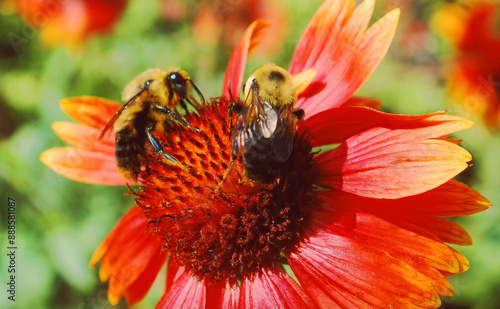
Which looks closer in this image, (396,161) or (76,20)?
(396,161)

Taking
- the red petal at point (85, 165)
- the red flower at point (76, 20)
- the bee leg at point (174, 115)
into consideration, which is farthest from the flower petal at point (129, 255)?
the red flower at point (76, 20)

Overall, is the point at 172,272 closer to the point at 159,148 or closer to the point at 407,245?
the point at 159,148

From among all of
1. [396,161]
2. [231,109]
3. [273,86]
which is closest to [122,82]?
[231,109]

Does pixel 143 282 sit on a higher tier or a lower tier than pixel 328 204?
lower

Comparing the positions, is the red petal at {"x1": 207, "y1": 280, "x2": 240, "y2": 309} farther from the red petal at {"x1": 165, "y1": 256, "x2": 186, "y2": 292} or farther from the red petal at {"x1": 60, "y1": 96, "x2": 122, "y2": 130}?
the red petal at {"x1": 60, "y1": 96, "x2": 122, "y2": 130}

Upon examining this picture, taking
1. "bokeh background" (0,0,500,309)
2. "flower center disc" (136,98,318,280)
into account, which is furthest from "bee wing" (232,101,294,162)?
"bokeh background" (0,0,500,309)

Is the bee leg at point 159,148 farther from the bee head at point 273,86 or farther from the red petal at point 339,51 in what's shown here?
the red petal at point 339,51

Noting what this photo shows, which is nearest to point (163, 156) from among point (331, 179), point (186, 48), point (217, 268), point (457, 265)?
point (217, 268)
